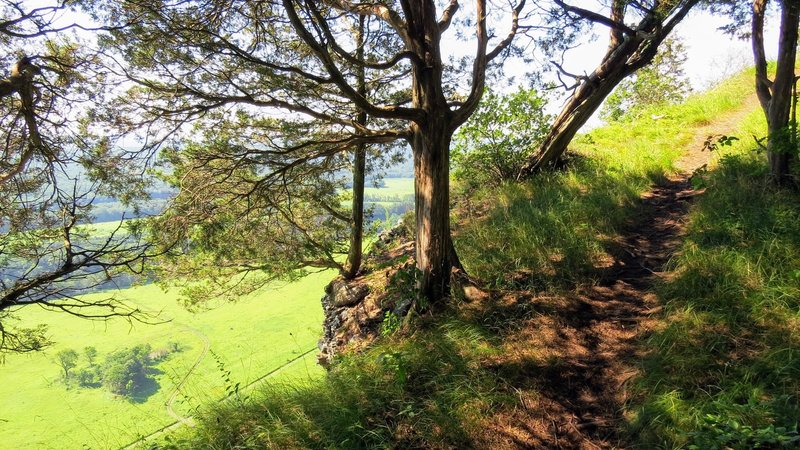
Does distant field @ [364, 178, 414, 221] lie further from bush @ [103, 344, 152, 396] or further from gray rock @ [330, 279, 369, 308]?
bush @ [103, 344, 152, 396]

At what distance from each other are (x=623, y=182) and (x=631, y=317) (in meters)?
3.76

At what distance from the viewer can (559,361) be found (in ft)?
10.6

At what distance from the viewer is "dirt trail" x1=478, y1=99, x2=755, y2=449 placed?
2.64 meters

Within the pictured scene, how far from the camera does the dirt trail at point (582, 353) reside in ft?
8.68

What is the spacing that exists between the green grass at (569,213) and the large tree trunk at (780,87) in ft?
5.38

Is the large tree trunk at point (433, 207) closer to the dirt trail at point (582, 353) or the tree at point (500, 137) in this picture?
the dirt trail at point (582, 353)

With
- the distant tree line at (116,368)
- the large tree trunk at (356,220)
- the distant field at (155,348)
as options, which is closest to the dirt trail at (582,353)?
the large tree trunk at (356,220)

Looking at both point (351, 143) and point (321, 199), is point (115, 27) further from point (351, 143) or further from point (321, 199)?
point (321, 199)

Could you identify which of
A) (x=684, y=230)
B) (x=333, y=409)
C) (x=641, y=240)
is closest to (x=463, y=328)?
(x=333, y=409)

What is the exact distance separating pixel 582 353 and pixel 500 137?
5.25 meters

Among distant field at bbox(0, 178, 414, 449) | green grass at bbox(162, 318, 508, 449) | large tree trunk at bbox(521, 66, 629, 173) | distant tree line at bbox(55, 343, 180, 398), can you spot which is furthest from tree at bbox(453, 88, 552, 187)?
distant tree line at bbox(55, 343, 180, 398)

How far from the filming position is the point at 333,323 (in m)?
6.40

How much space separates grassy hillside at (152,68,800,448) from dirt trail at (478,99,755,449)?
26mm

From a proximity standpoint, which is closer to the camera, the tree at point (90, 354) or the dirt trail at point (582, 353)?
the dirt trail at point (582, 353)
